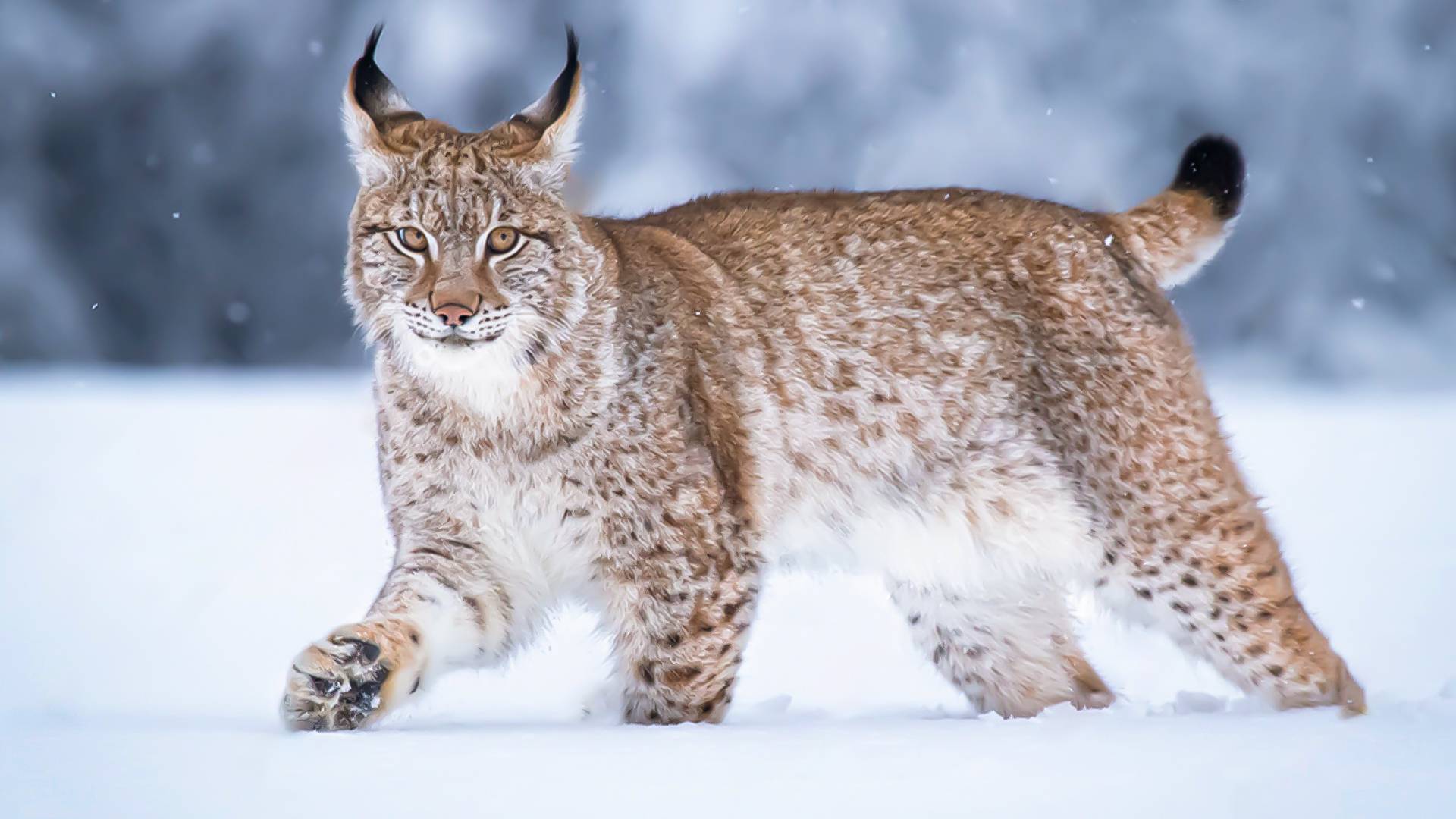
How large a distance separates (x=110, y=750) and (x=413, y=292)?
126cm

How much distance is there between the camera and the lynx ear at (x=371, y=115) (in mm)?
3924

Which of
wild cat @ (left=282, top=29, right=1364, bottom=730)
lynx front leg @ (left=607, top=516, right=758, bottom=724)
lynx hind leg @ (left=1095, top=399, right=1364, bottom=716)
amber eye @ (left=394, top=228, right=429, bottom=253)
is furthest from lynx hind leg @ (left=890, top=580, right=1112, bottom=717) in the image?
amber eye @ (left=394, top=228, right=429, bottom=253)

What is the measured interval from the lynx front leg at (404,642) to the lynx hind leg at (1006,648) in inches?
56.6

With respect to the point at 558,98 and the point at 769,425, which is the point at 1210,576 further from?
the point at 558,98

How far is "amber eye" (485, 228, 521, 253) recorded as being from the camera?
377 centimetres

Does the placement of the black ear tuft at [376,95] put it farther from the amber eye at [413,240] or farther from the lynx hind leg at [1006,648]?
the lynx hind leg at [1006,648]

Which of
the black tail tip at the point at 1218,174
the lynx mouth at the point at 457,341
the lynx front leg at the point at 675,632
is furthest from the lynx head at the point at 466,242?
the black tail tip at the point at 1218,174

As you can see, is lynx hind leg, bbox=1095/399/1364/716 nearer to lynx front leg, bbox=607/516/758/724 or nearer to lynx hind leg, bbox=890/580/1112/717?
lynx hind leg, bbox=890/580/1112/717

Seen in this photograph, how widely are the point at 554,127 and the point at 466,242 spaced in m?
0.45

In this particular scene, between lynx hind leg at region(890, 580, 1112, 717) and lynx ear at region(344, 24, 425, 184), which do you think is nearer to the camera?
lynx ear at region(344, 24, 425, 184)

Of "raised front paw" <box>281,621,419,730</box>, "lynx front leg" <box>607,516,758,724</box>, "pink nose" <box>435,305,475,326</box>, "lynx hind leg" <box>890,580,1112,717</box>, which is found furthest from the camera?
"lynx hind leg" <box>890,580,1112,717</box>

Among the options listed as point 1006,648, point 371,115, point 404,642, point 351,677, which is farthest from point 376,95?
point 1006,648

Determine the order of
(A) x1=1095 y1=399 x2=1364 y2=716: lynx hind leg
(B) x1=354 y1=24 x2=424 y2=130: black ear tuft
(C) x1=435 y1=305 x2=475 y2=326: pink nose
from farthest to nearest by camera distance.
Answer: (A) x1=1095 y1=399 x2=1364 y2=716: lynx hind leg, (B) x1=354 y1=24 x2=424 y2=130: black ear tuft, (C) x1=435 y1=305 x2=475 y2=326: pink nose

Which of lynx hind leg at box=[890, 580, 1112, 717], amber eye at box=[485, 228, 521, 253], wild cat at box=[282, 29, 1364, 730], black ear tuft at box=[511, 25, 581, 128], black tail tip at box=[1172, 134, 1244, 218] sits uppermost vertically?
black ear tuft at box=[511, 25, 581, 128]
